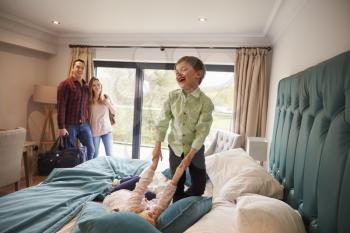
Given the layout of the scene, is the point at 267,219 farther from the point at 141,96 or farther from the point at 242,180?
the point at 141,96

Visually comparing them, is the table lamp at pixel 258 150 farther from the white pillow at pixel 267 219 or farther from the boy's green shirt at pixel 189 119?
the white pillow at pixel 267 219

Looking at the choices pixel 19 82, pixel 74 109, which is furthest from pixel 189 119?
pixel 19 82

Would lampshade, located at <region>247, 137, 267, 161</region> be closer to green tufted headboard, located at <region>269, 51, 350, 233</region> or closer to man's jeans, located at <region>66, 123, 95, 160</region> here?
green tufted headboard, located at <region>269, 51, 350, 233</region>

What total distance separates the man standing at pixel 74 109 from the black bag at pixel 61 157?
0.13 m

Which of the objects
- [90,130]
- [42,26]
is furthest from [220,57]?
[42,26]

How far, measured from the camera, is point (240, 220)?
3.07 feet

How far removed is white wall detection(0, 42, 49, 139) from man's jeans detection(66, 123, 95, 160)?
1.06m

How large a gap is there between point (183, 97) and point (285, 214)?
77cm

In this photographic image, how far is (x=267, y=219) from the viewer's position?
91cm

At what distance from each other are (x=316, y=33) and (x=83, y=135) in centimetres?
295

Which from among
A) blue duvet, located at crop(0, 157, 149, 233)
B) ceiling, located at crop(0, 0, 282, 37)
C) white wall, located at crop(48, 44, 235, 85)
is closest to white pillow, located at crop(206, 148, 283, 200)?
blue duvet, located at crop(0, 157, 149, 233)

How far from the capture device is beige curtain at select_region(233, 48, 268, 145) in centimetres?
313

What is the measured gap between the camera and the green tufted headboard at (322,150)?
76 centimetres

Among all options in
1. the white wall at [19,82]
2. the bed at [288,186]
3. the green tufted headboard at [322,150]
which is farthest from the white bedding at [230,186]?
the white wall at [19,82]
